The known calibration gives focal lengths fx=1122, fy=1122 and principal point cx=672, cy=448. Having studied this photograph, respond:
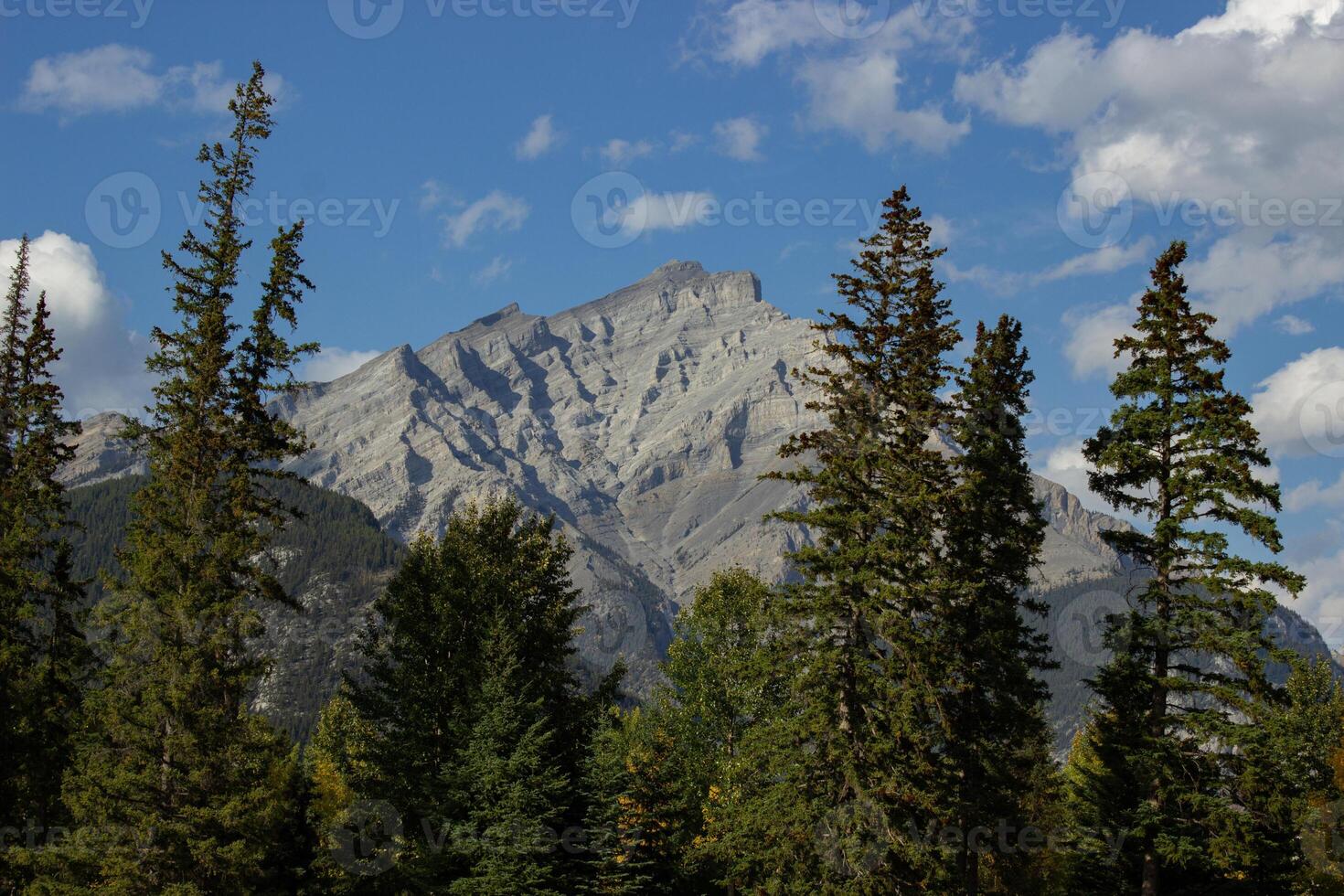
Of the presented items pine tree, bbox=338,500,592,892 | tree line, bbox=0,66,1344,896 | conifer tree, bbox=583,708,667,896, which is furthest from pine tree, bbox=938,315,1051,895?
pine tree, bbox=338,500,592,892

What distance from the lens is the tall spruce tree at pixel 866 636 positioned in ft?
87.0

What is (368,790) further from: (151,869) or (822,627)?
(822,627)

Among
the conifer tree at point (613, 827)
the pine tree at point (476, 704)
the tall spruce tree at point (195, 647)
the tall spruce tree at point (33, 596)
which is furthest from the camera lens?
the conifer tree at point (613, 827)

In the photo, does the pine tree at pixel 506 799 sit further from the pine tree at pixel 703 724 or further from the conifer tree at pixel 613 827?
the pine tree at pixel 703 724

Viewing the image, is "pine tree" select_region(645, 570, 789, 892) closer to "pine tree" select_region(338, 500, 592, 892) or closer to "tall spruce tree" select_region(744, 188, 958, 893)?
"pine tree" select_region(338, 500, 592, 892)

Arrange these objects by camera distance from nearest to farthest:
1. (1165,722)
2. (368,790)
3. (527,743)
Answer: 1. (1165,722)
2. (527,743)
3. (368,790)

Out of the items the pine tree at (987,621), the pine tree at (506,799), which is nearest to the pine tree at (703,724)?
the pine tree at (506,799)

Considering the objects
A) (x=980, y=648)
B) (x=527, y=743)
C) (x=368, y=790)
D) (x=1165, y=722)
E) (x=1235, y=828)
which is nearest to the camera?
(x=1235, y=828)

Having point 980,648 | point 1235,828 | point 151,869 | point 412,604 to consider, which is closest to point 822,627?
point 980,648

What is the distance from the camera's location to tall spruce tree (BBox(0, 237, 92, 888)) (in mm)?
32438

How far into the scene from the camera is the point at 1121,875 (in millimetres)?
29047

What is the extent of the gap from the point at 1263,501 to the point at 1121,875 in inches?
408

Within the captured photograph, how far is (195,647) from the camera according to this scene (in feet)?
87.9

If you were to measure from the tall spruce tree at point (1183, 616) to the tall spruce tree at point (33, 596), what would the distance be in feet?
95.7
